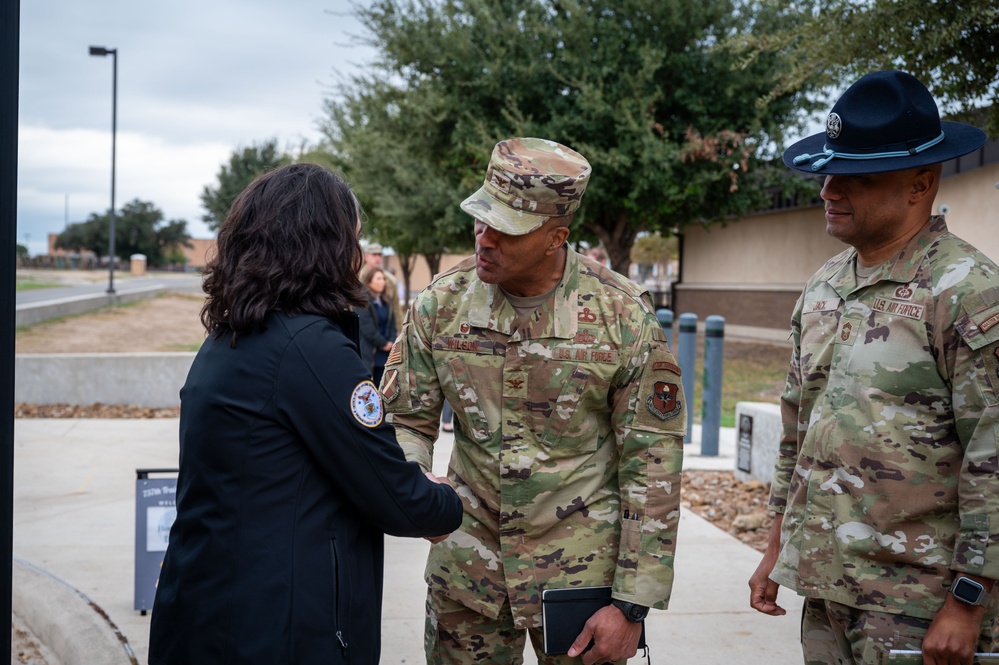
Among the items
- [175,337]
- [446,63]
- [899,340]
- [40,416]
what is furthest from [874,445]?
[175,337]

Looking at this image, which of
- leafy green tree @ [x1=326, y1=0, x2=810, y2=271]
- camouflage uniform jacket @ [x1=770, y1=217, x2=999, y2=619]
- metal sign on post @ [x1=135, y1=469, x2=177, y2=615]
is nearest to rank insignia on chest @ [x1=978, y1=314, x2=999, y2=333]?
camouflage uniform jacket @ [x1=770, y1=217, x2=999, y2=619]

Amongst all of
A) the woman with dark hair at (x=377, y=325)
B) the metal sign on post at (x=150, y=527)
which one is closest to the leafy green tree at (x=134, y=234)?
the woman with dark hair at (x=377, y=325)

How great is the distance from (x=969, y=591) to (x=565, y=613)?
37.1 inches

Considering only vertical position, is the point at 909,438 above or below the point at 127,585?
above

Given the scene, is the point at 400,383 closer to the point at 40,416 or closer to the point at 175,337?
the point at 40,416

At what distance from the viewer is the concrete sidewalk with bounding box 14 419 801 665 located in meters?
4.06

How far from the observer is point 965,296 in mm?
2082

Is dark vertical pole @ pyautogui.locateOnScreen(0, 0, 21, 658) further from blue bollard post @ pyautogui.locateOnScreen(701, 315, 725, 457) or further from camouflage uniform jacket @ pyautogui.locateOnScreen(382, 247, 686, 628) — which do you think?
blue bollard post @ pyautogui.locateOnScreen(701, 315, 725, 457)

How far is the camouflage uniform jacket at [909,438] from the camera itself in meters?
2.05

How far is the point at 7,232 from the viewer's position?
254 centimetres

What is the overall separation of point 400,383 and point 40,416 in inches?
360

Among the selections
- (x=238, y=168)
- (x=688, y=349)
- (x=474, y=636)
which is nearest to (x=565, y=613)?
(x=474, y=636)

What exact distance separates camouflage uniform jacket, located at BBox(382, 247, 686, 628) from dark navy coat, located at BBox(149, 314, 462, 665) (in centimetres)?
52

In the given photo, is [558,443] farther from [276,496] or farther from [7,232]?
[7,232]
